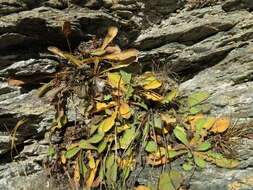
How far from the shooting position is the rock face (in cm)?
315

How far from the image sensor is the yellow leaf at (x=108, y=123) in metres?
2.90

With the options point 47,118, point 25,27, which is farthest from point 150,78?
point 25,27

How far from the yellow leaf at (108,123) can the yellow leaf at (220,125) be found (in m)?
0.83

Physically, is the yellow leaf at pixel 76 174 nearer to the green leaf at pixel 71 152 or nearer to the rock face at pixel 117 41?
the green leaf at pixel 71 152

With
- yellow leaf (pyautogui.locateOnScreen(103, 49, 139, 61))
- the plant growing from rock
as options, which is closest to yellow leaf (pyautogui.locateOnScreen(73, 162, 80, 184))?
the plant growing from rock

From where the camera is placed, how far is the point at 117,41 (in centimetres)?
352

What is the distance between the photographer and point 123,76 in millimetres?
3129

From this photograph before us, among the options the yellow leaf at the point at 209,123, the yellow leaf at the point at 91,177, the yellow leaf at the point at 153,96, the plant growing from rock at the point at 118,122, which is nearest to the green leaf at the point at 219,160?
the plant growing from rock at the point at 118,122

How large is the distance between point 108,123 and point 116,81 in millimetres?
435

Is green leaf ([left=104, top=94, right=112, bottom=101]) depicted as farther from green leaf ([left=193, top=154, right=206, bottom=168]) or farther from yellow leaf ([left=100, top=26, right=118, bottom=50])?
green leaf ([left=193, top=154, right=206, bottom=168])

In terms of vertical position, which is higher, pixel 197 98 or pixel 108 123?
pixel 197 98

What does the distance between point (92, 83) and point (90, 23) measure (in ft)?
2.07

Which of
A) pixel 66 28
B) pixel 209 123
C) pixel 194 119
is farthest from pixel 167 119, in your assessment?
pixel 66 28

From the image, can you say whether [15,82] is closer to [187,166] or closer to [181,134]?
[181,134]
